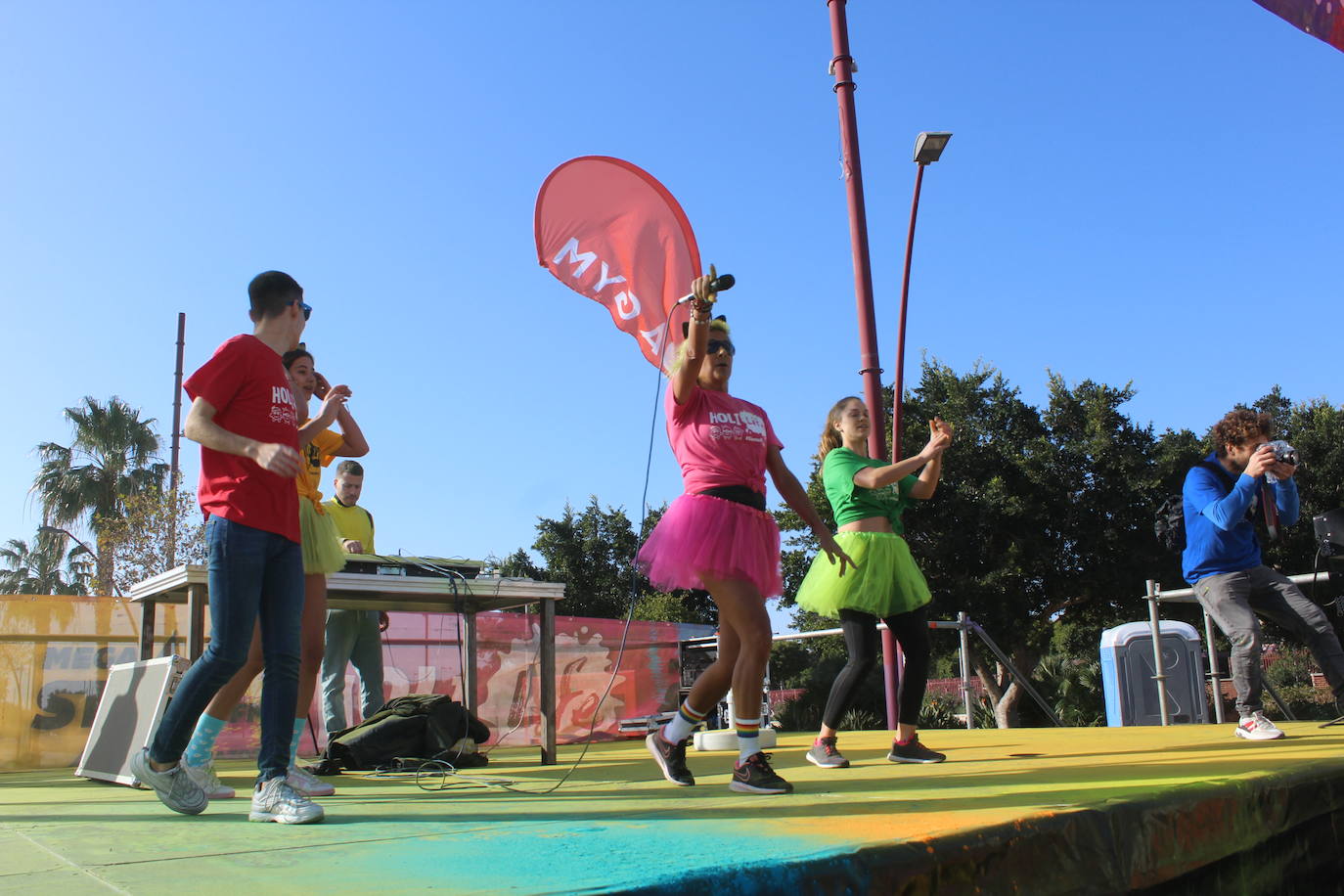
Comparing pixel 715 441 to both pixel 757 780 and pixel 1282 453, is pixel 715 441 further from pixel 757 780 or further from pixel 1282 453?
pixel 1282 453

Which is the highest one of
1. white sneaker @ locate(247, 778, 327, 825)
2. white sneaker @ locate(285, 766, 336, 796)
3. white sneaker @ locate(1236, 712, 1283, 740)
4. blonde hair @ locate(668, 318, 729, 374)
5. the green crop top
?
blonde hair @ locate(668, 318, 729, 374)

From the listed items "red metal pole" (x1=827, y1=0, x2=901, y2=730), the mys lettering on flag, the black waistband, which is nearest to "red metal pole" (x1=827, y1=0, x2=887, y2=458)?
"red metal pole" (x1=827, y1=0, x2=901, y2=730)

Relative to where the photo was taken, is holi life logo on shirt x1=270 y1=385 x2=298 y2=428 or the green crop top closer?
holi life logo on shirt x1=270 y1=385 x2=298 y2=428

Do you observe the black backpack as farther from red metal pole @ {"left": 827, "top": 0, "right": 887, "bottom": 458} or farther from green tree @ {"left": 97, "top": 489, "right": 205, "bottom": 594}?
green tree @ {"left": 97, "top": 489, "right": 205, "bottom": 594}

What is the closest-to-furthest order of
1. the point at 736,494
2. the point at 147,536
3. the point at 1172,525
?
the point at 736,494
the point at 1172,525
the point at 147,536

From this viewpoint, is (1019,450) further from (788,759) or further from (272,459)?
(272,459)

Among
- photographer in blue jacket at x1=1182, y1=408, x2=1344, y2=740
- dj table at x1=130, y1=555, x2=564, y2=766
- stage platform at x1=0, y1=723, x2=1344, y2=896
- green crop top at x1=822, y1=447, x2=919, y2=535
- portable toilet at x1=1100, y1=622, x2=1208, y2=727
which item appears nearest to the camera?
stage platform at x1=0, y1=723, x2=1344, y2=896

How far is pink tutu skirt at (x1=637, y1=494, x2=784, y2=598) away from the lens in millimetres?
3662

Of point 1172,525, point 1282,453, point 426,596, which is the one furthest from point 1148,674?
point 426,596

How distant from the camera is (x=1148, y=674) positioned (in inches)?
331

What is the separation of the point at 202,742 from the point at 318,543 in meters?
1.10

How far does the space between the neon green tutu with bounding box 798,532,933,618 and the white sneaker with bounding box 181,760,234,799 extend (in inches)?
103

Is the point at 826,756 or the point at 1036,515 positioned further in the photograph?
the point at 1036,515

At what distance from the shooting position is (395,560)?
549 cm
